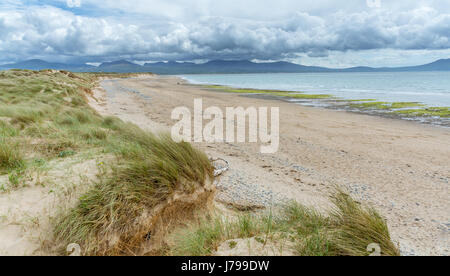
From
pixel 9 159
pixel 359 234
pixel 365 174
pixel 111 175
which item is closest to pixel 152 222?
pixel 111 175

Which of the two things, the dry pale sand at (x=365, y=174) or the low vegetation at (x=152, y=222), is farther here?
the dry pale sand at (x=365, y=174)

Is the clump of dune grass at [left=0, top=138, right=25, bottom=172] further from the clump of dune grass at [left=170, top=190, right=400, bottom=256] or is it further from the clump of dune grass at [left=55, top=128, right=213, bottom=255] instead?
the clump of dune grass at [left=170, top=190, right=400, bottom=256]

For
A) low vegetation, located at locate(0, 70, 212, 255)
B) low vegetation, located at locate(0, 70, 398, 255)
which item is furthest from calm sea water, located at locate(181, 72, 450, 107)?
low vegetation, located at locate(0, 70, 212, 255)

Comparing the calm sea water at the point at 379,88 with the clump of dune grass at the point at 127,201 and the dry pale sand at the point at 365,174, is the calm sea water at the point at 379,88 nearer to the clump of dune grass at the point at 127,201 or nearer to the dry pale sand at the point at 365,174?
the dry pale sand at the point at 365,174

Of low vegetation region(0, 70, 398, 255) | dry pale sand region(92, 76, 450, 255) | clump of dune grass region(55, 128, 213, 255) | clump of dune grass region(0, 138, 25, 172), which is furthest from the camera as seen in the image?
dry pale sand region(92, 76, 450, 255)

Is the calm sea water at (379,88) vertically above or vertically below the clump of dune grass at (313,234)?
above

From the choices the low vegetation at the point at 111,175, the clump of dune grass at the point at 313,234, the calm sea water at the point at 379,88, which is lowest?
the clump of dune grass at the point at 313,234

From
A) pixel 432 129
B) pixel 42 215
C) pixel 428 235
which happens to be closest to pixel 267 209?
pixel 428 235

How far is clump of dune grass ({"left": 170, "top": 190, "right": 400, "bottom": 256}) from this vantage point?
256 cm

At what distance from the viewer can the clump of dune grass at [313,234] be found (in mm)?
2564

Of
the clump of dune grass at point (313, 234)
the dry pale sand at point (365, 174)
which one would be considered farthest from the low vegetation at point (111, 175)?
the dry pale sand at point (365, 174)

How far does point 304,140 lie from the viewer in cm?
1010
